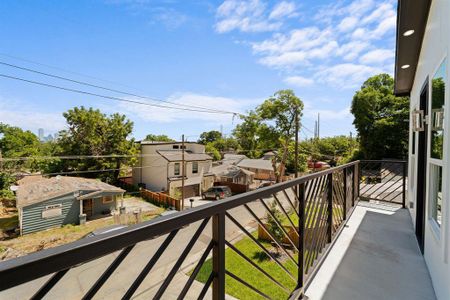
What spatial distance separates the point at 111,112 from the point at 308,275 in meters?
→ 18.8

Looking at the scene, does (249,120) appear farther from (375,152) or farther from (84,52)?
(84,52)

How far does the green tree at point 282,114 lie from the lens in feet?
54.7

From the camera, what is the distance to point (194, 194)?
635 inches

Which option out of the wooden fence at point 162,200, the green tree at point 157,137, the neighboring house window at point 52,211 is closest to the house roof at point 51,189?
the neighboring house window at point 52,211

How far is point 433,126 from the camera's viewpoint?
2068 mm

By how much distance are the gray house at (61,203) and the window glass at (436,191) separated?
12.5 m

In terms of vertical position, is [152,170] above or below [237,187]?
above

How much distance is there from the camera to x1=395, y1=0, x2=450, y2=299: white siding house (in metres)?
1.57

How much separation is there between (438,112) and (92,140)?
1830cm

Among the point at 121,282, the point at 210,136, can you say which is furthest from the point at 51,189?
the point at 210,136

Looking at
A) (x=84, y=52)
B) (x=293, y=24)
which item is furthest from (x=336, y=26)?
(x=84, y=52)

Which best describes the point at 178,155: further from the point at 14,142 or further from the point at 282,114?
the point at 14,142

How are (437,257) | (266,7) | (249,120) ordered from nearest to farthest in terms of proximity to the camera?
1. (437,257)
2. (266,7)
3. (249,120)

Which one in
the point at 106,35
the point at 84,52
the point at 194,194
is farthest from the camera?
the point at 194,194
